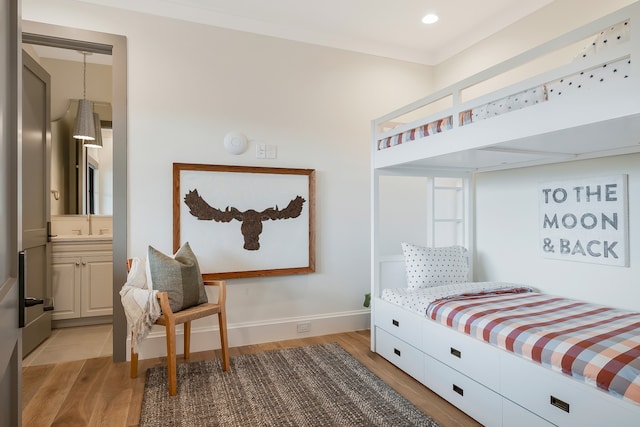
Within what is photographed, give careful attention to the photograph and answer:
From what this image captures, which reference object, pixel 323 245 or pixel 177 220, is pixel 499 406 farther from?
pixel 177 220

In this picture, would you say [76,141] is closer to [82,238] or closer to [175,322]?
[82,238]

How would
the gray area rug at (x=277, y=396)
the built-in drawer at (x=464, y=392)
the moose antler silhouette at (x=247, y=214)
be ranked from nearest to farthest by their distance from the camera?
the built-in drawer at (x=464, y=392), the gray area rug at (x=277, y=396), the moose antler silhouette at (x=247, y=214)

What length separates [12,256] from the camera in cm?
89

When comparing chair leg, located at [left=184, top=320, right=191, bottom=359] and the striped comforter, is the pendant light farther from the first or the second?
the striped comforter

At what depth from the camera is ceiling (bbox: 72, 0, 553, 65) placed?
114 inches

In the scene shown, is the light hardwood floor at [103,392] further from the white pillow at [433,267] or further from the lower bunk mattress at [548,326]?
the white pillow at [433,267]

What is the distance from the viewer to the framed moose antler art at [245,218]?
9.81ft

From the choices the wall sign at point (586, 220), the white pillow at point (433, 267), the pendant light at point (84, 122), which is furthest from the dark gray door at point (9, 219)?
the pendant light at point (84, 122)

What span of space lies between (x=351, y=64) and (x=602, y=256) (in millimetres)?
2558

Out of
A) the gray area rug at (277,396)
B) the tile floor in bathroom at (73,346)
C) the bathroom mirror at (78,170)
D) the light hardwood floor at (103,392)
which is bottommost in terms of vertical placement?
the tile floor in bathroom at (73,346)

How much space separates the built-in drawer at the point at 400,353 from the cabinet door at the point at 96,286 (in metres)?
2.75

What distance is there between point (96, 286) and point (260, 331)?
1845 mm

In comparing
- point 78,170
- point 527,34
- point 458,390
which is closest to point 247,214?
point 458,390

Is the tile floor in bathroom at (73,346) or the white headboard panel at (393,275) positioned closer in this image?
the tile floor in bathroom at (73,346)
